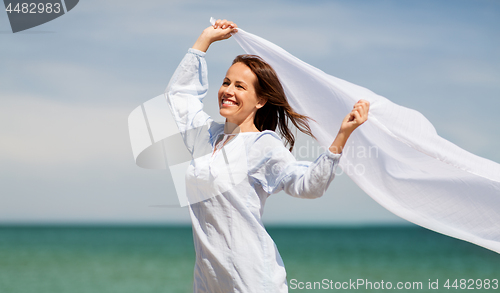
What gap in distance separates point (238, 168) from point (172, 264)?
38.0 feet

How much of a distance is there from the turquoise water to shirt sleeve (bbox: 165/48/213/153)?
7.45 metres

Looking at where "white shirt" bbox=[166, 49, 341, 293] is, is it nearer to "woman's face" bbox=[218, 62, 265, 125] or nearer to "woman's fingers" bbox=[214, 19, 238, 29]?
"woman's face" bbox=[218, 62, 265, 125]

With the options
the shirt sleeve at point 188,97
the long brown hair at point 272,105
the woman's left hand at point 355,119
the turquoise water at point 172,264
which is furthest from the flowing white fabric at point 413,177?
the turquoise water at point 172,264

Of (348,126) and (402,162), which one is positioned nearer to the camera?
(348,126)

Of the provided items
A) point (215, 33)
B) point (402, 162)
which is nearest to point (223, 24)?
point (215, 33)

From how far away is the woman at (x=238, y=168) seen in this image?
2193mm

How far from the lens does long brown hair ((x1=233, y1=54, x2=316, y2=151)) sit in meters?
2.51

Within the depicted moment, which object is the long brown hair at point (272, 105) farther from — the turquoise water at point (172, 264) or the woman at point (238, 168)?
the turquoise water at point (172, 264)

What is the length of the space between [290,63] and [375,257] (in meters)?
14.2

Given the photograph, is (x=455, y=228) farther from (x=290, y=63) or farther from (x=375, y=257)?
(x=375, y=257)

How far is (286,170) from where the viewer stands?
219 centimetres

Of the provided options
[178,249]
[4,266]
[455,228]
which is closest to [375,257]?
[178,249]

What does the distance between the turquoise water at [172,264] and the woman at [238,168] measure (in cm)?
748

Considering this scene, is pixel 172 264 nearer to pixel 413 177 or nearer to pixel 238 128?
pixel 238 128
